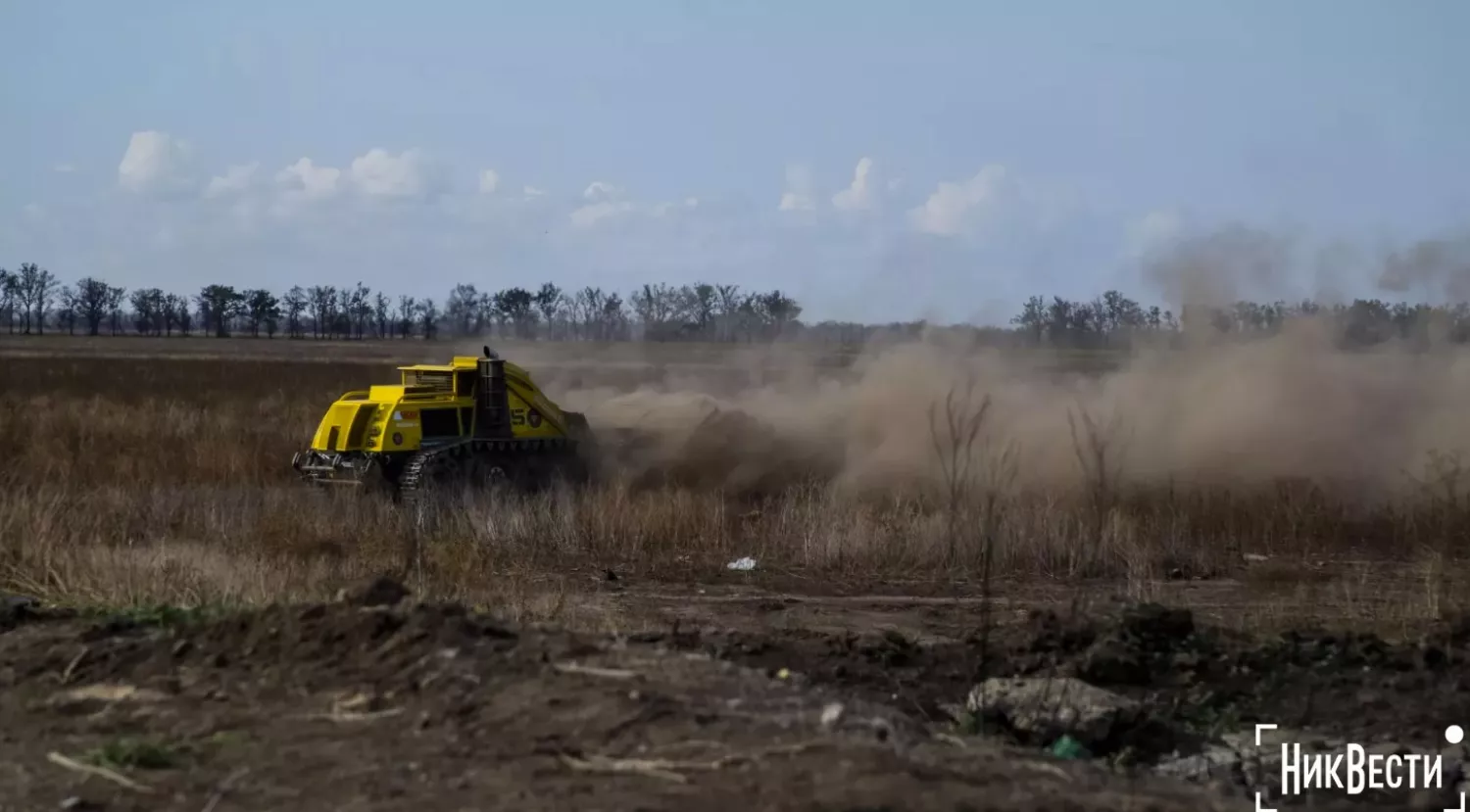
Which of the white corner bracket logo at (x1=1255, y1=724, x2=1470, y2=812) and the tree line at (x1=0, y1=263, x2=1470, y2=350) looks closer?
the white corner bracket logo at (x1=1255, y1=724, x2=1470, y2=812)

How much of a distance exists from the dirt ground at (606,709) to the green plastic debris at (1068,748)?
119mm

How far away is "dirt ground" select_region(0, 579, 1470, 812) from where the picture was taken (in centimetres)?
573

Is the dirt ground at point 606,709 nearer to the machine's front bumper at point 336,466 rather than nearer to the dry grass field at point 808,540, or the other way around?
the dry grass field at point 808,540

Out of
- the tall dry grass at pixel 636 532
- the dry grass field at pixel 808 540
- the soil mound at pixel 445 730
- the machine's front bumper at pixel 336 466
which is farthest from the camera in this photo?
the machine's front bumper at pixel 336 466

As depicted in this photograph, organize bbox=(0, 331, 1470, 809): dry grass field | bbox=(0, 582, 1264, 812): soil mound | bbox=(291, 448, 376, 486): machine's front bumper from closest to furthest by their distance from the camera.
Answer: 1. bbox=(0, 582, 1264, 812): soil mound
2. bbox=(0, 331, 1470, 809): dry grass field
3. bbox=(291, 448, 376, 486): machine's front bumper

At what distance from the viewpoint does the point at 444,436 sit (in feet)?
75.8

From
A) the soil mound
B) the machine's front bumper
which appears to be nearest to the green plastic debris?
the soil mound

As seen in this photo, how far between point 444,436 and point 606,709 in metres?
17.2

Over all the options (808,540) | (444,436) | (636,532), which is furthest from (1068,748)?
(444,436)

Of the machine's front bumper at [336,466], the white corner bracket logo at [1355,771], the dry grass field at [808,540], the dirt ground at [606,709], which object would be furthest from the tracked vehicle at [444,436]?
the white corner bracket logo at [1355,771]

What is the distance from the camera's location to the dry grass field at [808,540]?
347 inches

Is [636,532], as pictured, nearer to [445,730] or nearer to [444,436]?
[444,436]

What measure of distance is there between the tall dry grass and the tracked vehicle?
2.69 feet

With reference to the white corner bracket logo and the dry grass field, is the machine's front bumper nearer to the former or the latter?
the dry grass field
